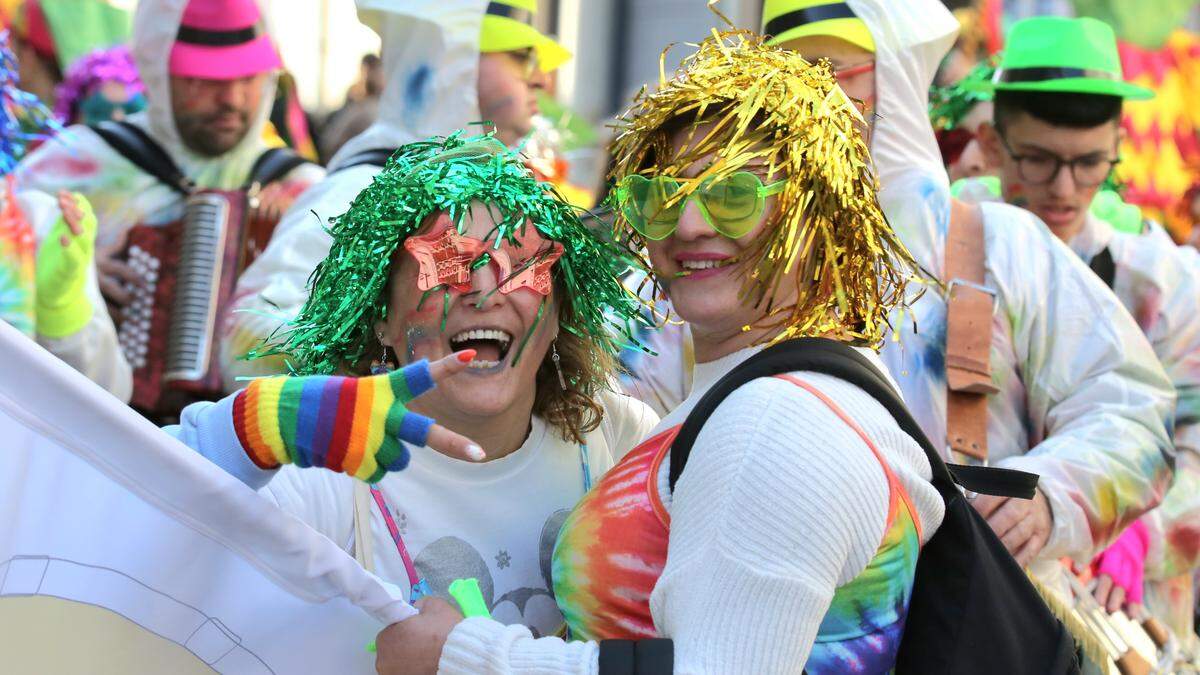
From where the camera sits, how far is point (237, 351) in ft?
15.3

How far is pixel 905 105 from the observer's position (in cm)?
391

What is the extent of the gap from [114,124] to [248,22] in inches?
26.9

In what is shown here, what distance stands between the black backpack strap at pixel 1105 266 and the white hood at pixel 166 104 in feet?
10.5

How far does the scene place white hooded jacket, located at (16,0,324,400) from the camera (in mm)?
5992

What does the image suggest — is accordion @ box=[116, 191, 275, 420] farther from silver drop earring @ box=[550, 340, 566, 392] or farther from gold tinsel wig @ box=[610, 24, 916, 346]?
gold tinsel wig @ box=[610, 24, 916, 346]

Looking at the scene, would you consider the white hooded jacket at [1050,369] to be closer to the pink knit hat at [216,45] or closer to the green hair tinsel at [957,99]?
the green hair tinsel at [957,99]

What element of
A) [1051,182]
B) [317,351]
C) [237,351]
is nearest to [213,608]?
[317,351]

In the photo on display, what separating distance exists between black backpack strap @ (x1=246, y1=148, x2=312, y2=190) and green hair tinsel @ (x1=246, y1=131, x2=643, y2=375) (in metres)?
3.47

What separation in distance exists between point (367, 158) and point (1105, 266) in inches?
91.2

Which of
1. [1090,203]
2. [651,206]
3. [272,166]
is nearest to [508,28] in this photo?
[272,166]

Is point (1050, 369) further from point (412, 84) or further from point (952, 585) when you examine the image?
point (412, 84)

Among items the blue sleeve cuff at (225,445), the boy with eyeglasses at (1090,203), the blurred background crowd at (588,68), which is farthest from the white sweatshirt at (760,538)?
the blurred background crowd at (588,68)

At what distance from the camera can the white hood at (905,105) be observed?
3.78 metres

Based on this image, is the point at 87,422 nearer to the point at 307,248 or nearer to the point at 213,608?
the point at 213,608
